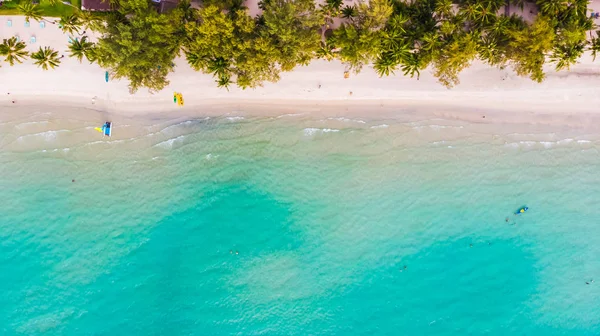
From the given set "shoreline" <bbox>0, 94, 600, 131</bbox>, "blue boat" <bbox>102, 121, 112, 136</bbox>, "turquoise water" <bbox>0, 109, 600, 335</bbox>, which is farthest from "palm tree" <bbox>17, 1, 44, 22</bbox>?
"blue boat" <bbox>102, 121, 112, 136</bbox>

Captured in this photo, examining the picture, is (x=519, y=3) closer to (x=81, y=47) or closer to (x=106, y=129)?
(x=81, y=47)

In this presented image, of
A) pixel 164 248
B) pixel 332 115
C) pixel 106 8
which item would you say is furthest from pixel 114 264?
pixel 332 115

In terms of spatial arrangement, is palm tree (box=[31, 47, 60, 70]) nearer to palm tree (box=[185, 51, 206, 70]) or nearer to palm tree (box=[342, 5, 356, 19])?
palm tree (box=[185, 51, 206, 70])

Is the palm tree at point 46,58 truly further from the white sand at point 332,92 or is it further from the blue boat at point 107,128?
the blue boat at point 107,128

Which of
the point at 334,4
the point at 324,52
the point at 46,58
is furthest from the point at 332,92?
the point at 46,58

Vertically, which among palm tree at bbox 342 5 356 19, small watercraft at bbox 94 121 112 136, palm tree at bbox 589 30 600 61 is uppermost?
palm tree at bbox 342 5 356 19

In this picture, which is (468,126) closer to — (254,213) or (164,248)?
(254,213)

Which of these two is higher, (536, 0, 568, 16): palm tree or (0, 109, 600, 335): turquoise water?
(536, 0, 568, 16): palm tree
